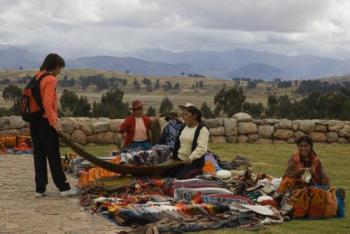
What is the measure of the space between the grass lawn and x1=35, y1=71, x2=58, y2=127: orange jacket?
2.89 m

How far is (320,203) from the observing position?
7359 mm

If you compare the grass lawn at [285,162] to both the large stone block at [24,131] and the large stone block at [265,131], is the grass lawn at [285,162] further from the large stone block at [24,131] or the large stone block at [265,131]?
the large stone block at [24,131]

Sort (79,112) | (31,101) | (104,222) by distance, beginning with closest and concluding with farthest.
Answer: (104,222) → (31,101) → (79,112)

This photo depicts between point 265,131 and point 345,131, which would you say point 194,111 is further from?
point 345,131

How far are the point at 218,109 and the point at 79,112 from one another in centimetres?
861

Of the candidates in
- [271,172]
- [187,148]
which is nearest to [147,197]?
[187,148]

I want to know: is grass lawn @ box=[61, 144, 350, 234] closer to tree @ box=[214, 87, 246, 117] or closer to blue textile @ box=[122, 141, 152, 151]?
blue textile @ box=[122, 141, 152, 151]

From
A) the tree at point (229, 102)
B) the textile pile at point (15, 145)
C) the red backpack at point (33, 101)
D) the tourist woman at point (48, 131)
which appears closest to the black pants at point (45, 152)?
the tourist woman at point (48, 131)

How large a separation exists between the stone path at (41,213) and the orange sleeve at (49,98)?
43.6 inches

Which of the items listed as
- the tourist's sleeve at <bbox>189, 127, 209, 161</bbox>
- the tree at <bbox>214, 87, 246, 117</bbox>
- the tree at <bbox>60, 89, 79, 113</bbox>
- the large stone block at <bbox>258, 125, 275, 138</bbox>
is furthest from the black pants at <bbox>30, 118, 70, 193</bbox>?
the tree at <bbox>214, 87, 246, 117</bbox>

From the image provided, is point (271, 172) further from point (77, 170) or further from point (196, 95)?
point (196, 95)

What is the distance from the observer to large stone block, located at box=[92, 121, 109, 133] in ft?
51.9

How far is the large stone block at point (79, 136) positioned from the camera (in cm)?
1564

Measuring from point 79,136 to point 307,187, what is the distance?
9.18 m
